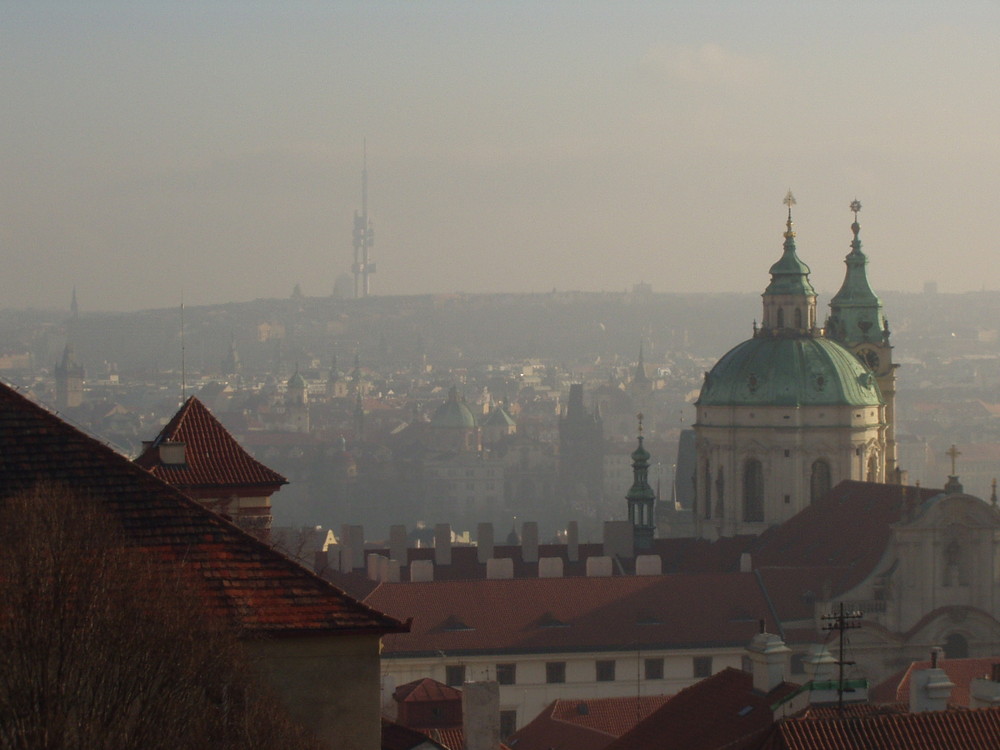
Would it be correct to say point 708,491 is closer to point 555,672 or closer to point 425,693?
point 555,672

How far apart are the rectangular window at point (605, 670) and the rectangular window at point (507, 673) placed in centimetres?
224

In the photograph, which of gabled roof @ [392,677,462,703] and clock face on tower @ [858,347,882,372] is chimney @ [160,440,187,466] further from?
clock face on tower @ [858,347,882,372]

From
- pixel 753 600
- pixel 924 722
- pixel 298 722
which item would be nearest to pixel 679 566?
pixel 753 600

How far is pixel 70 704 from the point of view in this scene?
51.5ft

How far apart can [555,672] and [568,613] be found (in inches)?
77.1

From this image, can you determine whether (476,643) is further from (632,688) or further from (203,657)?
(203,657)

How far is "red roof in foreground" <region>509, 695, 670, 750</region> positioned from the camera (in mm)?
45844

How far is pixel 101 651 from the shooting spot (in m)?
15.8

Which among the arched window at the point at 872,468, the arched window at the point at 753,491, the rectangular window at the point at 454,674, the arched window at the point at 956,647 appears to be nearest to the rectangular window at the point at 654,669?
the rectangular window at the point at 454,674

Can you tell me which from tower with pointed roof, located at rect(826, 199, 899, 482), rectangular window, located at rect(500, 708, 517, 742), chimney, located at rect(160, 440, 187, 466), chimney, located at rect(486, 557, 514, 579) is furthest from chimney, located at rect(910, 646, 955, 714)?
tower with pointed roof, located at rect(826, 199, 899, 482)

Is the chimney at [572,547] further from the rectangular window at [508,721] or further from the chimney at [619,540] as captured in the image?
the rectangular window at [508,721]

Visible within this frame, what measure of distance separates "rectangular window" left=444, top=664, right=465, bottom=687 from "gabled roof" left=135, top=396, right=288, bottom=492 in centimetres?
2904

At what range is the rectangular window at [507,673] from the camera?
201 feet

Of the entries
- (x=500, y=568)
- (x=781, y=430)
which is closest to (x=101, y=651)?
(x=500, y=568)
